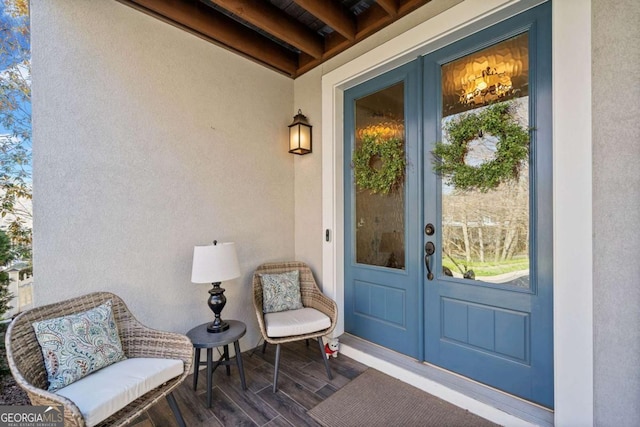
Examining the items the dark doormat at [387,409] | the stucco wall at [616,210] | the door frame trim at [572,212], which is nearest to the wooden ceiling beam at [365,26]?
the door frame trim at [572,212]

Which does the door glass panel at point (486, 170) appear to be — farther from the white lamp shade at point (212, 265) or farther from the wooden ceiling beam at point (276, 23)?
the white lamp shade at point (212, 265)

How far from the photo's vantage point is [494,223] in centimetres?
192

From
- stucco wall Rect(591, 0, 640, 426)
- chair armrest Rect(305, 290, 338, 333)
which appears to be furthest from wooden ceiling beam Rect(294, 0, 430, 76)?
chair armrest Rect(305, 290, 338, 333)

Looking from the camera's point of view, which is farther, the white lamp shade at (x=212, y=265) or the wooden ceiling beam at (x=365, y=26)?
the wooden ceiling beam at (x=365, y=26)

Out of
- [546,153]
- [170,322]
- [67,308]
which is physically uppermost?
[546,153]

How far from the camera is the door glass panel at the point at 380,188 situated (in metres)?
2.39

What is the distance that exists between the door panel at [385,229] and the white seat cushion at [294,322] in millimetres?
553

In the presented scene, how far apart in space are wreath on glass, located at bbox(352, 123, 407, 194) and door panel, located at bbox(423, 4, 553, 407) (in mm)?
248

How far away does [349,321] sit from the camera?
9.03 ft

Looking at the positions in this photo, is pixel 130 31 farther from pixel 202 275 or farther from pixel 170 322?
pixel 170 322

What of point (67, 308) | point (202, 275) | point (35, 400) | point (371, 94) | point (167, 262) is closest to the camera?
point (35, 400)

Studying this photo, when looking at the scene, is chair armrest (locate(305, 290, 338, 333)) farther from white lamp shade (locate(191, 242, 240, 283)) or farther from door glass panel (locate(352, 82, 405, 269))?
white lamp shade (locate(191, 242, 240, 283))

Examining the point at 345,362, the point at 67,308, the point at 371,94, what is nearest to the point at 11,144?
the point at 67,308

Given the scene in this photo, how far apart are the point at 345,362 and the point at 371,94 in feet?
8.33
